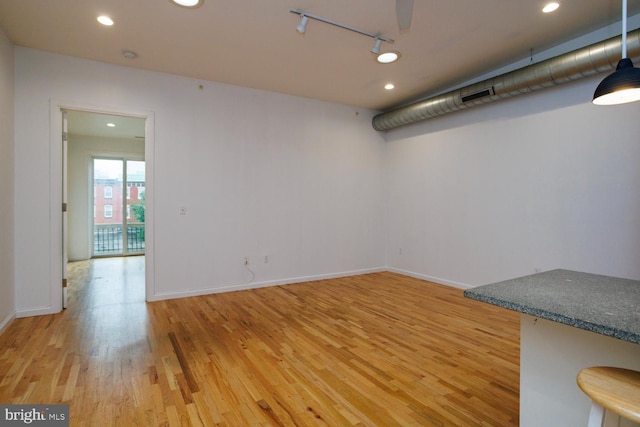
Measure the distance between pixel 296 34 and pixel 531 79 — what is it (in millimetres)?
2504

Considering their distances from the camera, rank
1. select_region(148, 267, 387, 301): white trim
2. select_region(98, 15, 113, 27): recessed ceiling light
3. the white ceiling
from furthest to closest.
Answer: select_region(148, 267, 387, 301): white trim → select_region(98, 15, 113, 27): recessed ceiling light → the white ceiling

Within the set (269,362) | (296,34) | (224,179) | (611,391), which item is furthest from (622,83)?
(224,179)

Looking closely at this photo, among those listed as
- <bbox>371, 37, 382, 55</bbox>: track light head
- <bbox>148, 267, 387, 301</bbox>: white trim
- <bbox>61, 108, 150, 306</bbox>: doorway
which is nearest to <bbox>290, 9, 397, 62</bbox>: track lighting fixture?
<bbox>371, 37, 382, 55</bbox>: track light head

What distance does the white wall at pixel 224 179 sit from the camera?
11.2ft

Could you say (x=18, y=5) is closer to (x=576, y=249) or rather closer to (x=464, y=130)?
(x=464, y=130)

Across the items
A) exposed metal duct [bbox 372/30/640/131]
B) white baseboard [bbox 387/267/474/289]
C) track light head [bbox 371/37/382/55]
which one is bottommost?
white baseboard [bbox 387/267/474/289]

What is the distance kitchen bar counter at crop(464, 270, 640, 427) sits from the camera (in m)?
1.14

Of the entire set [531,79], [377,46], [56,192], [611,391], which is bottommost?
[611,391]

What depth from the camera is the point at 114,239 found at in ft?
25.4

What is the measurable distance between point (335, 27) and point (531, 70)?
2.14m

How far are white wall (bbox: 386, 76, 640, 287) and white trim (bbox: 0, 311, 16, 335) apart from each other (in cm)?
505

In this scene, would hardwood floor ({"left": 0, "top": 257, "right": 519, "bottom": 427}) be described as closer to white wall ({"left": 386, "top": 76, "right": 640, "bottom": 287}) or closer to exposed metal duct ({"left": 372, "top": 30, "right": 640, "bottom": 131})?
white wall ({"left": 386, "top": 76, "right": 640, "bottom": 287})

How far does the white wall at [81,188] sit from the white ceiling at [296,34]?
14.7ft

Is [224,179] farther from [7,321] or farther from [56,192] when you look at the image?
[7,321]
